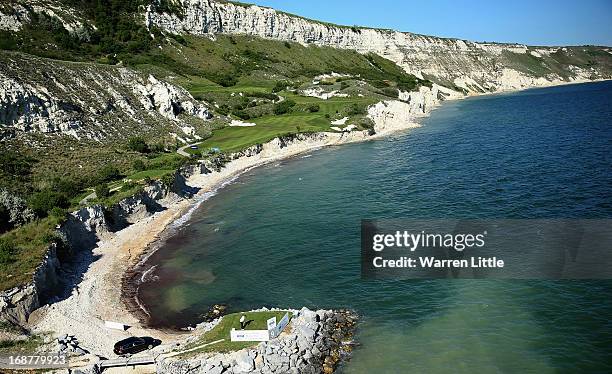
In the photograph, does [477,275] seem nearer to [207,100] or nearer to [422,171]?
[422,171]

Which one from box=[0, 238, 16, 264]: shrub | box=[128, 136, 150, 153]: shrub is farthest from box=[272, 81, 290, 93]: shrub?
box=[0, 238, 16, 264]: shrub

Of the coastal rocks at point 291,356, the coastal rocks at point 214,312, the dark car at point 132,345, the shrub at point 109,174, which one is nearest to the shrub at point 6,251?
the dark car at point 132,345

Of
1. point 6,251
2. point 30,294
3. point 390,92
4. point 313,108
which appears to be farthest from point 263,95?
point 30,294

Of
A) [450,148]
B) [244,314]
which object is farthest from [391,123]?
[244,314]

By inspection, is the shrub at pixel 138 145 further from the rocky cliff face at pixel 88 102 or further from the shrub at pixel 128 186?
the shrub at pixel 128 186

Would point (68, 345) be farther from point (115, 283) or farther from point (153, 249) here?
point (153, 249)

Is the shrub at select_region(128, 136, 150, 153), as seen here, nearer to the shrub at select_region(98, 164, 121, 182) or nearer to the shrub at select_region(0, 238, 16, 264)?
the shrub at select_region(98, 164, 121, 182)
